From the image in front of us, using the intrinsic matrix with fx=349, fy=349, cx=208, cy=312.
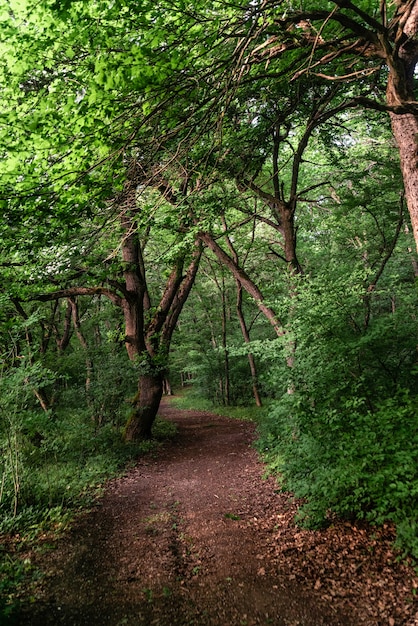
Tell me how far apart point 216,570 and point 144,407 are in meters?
6.57

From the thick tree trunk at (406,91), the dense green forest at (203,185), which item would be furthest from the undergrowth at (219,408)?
the thick tree trunk at (406,91)

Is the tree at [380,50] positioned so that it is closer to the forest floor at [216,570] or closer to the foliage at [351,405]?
the foliage at [351,405]

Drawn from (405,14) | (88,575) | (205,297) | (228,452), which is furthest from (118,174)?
(205,297)

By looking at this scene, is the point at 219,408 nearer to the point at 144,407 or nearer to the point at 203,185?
the point at 144,407

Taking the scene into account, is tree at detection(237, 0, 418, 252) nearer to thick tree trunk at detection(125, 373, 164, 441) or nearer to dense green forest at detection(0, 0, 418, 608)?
dense green forest at detection(0, 0, 418, 608)

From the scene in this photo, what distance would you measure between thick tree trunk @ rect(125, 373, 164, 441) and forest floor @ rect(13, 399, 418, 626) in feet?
13.2

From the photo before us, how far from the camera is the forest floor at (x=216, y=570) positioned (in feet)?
10.2

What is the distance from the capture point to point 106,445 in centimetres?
889

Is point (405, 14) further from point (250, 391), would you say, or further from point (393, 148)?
point (250, 391)

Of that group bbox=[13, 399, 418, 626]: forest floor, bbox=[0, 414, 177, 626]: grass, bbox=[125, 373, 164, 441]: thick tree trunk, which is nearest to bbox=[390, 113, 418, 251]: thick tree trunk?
bbox=[13, 399, 418, 626]: forest floor

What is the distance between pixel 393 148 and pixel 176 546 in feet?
29.4

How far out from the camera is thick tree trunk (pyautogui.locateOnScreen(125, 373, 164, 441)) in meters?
10.1

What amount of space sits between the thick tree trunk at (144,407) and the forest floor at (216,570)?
13.2ft

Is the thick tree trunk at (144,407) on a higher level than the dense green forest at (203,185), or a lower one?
lower
